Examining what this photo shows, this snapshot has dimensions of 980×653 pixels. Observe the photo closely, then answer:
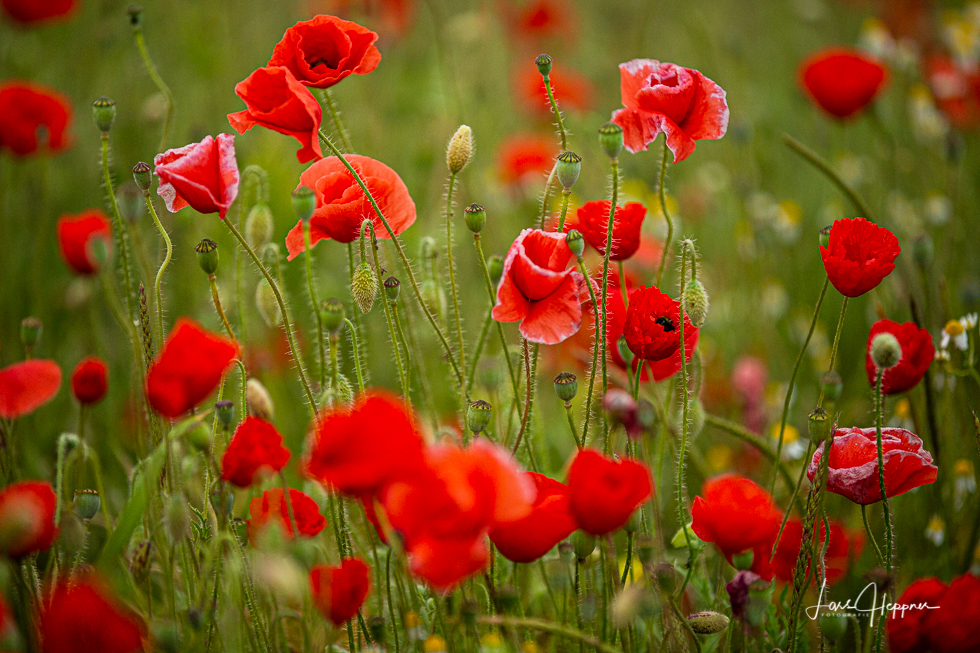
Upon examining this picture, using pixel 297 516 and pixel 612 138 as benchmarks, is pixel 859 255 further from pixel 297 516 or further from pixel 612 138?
pixel 297 516

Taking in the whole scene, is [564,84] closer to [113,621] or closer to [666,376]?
[666,376]

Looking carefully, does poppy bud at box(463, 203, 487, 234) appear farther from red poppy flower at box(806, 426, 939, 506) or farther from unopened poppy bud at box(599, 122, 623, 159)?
red poppy flower at box(806, 426, 939, 506)

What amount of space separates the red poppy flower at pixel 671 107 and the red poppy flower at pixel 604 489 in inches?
18.3

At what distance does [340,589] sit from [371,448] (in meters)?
0.26

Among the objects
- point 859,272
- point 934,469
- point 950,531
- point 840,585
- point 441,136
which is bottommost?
point 840,585

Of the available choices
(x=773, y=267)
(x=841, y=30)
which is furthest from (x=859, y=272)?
(x=841, y=30)

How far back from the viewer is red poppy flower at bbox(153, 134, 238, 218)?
0.98 meters

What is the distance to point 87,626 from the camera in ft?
2.45

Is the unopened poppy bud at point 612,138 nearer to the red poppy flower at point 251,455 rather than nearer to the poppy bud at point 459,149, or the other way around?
the poppy bud at point 459,149

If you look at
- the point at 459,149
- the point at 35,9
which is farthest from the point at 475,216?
the point at 35,9

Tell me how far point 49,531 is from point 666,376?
Answer: 2.98 feet

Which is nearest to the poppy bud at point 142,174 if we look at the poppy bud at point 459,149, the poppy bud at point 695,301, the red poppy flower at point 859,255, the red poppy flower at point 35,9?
the poppy bud at point 459,149

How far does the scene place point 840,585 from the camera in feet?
4.76

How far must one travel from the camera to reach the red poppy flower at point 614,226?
113 centimetres
